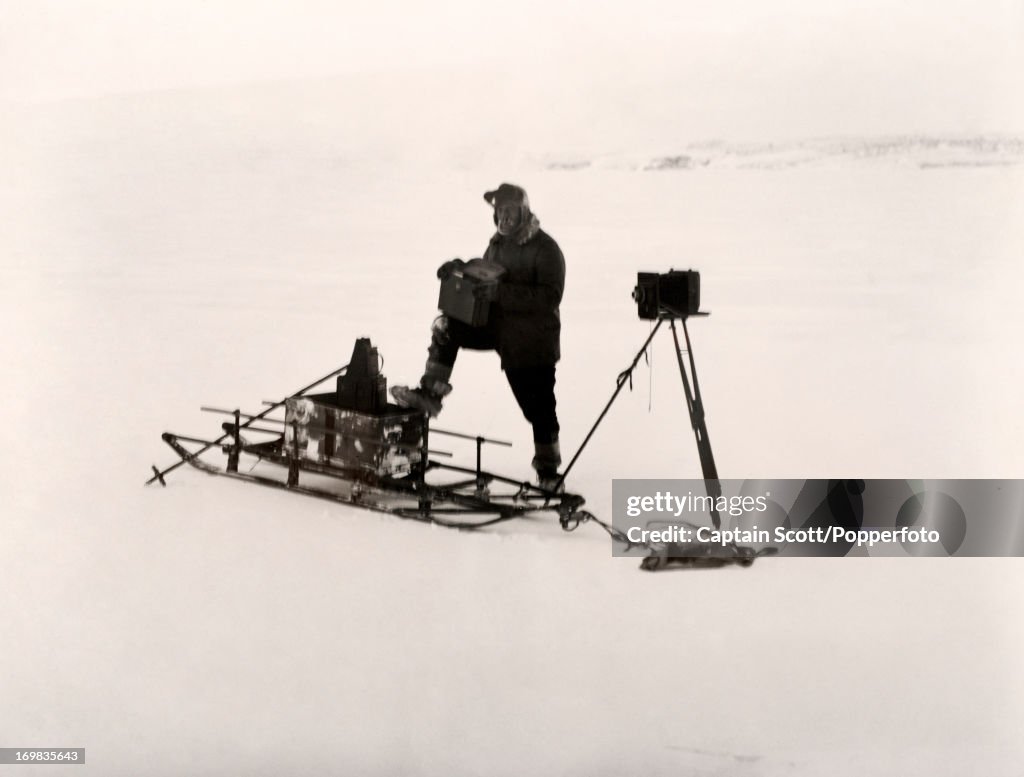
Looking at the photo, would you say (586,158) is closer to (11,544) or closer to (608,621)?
(608,621)

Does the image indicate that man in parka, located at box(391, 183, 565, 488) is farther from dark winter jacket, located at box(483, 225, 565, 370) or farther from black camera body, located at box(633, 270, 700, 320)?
black camera body, located at box(633, 270, 700, 320)

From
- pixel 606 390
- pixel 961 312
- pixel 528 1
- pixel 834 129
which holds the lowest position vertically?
pixel 606 390

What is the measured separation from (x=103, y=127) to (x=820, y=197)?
2.32 m

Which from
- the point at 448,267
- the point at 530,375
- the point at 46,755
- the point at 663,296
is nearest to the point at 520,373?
the point at 530,375

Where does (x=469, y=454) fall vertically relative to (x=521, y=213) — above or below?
below

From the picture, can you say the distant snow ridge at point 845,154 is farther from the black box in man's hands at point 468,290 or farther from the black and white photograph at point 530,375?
the black box in man's hands at point 468,290

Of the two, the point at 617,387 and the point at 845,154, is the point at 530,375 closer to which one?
the point at 617,387

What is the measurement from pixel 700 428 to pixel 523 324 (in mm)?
621

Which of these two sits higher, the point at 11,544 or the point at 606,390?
the point at 606,390

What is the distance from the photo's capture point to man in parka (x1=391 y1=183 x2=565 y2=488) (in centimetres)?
317

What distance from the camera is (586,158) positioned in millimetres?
3168

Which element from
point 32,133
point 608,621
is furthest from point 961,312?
point 32,133

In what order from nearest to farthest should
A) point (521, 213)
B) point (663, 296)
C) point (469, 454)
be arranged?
point (663, 296) → point (521, 213) → point (469, 454)

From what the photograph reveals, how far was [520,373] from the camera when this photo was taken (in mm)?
3232
